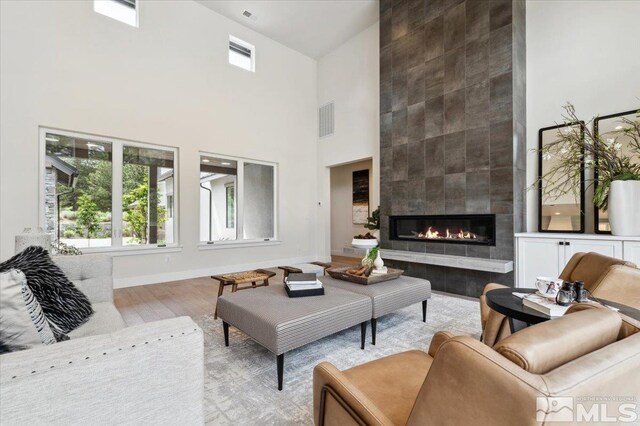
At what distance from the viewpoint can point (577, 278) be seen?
2408 mm

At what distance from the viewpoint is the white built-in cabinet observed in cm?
314

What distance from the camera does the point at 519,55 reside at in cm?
405

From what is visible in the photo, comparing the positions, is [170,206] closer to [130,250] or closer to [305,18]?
[130,250]

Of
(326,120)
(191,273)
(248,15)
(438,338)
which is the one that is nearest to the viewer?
(438,338)

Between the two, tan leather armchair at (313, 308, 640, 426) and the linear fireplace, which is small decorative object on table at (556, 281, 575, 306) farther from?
the linear fireplace

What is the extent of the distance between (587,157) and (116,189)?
6.53 meters

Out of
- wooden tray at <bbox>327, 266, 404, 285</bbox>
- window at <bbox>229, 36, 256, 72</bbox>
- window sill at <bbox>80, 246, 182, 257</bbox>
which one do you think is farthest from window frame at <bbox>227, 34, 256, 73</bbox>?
wooden tray at <bbox>327, 266, 404, 285</bbox>

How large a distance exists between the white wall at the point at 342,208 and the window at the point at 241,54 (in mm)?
3664

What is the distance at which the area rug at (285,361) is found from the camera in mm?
1665

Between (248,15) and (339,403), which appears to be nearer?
(339,403)

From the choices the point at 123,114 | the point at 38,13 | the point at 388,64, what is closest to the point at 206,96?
the point at 123,114

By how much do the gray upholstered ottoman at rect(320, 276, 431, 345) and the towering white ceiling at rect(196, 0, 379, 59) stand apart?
512cm

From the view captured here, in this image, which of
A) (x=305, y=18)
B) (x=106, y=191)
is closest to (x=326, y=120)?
(x=305, y=18)

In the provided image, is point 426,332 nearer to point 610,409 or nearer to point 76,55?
point 610,409
